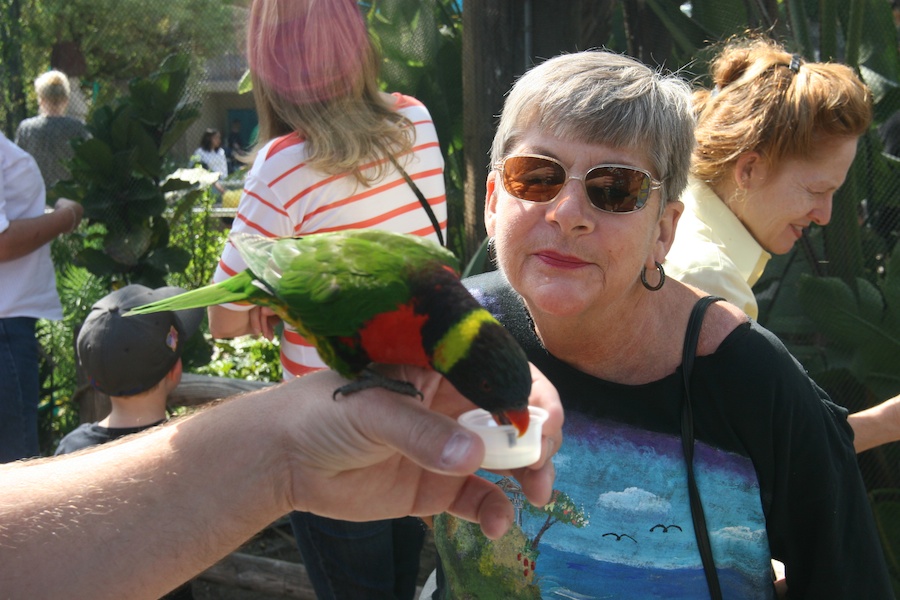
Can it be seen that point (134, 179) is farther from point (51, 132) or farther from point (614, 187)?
point (614, 187)

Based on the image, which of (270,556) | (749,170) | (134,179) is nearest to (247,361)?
(270,556)

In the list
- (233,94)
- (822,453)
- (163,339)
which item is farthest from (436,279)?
(233,94)

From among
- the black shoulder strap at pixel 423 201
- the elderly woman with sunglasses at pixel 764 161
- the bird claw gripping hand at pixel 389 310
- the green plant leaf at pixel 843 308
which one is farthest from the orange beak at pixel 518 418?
the green plant leaf at pixel 843 308

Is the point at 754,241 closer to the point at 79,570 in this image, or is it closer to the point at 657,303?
the point at 657,303

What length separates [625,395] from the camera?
1.47 meters

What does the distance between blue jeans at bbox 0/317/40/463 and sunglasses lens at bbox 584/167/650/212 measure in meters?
2.72

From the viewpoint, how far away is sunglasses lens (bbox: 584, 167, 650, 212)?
1.44 meters

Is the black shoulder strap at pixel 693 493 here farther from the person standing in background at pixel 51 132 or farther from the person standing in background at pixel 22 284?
the person standing in background at pixel 51 132

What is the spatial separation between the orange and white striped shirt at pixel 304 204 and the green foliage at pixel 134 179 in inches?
73.9

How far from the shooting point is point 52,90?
4156 mm

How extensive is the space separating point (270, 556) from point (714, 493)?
305 cm

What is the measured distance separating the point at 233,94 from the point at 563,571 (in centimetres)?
339

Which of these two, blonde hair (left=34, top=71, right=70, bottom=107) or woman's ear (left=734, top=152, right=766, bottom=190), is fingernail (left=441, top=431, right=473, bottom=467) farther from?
A: blonde hair (left=34, top=71, right=70, bottom=107)

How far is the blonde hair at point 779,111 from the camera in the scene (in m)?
1.90
